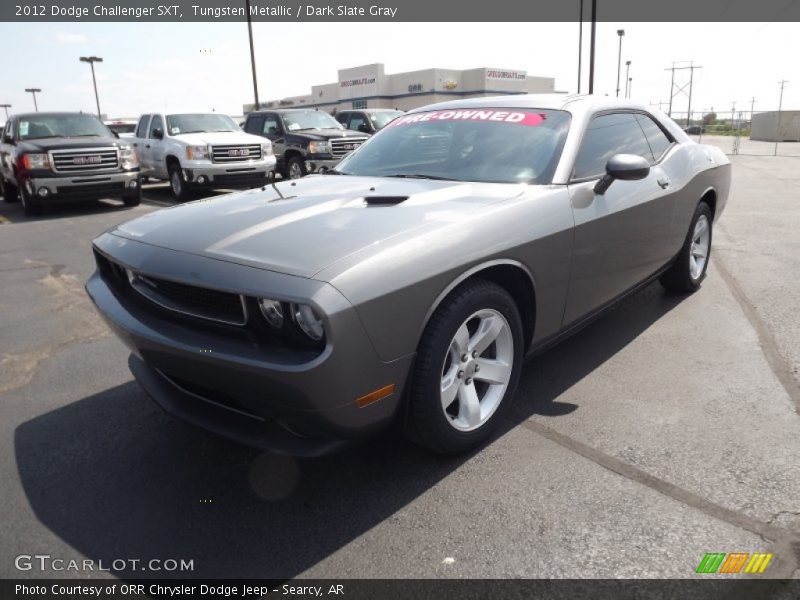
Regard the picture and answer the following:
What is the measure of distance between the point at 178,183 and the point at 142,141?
2.16 metres

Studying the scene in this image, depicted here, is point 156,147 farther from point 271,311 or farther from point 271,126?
point 271,311

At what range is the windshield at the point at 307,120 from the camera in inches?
561

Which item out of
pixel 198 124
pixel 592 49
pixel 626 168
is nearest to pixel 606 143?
pixel 626 168

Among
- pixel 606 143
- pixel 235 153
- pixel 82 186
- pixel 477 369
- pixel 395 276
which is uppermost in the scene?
pixel 606 143

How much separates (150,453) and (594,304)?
2.43 meters

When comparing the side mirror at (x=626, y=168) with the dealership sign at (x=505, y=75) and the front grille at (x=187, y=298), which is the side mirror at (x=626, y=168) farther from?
the dealership sign at (x=505, y=75)

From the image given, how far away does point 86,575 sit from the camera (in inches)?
85.3

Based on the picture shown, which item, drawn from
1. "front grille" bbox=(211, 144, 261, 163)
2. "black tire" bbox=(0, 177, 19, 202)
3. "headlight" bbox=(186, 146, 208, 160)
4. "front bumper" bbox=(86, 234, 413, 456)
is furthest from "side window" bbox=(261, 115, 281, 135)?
"front bumper" bbox=(86, 234, 413, 456)

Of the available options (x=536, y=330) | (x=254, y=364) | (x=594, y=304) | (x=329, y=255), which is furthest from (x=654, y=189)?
(x=254, y=364)

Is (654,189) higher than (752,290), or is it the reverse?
(654,189)

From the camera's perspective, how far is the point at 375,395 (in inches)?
89.4

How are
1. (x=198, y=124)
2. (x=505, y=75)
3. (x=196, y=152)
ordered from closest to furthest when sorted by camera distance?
(x=196, y=152)
(x=198, y=124)
(x=505, y=75)

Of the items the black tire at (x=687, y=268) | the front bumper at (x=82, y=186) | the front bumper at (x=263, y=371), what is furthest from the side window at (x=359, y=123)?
the front bumper at (x=263, y=371)

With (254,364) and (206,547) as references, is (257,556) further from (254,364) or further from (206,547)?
(254,364)
